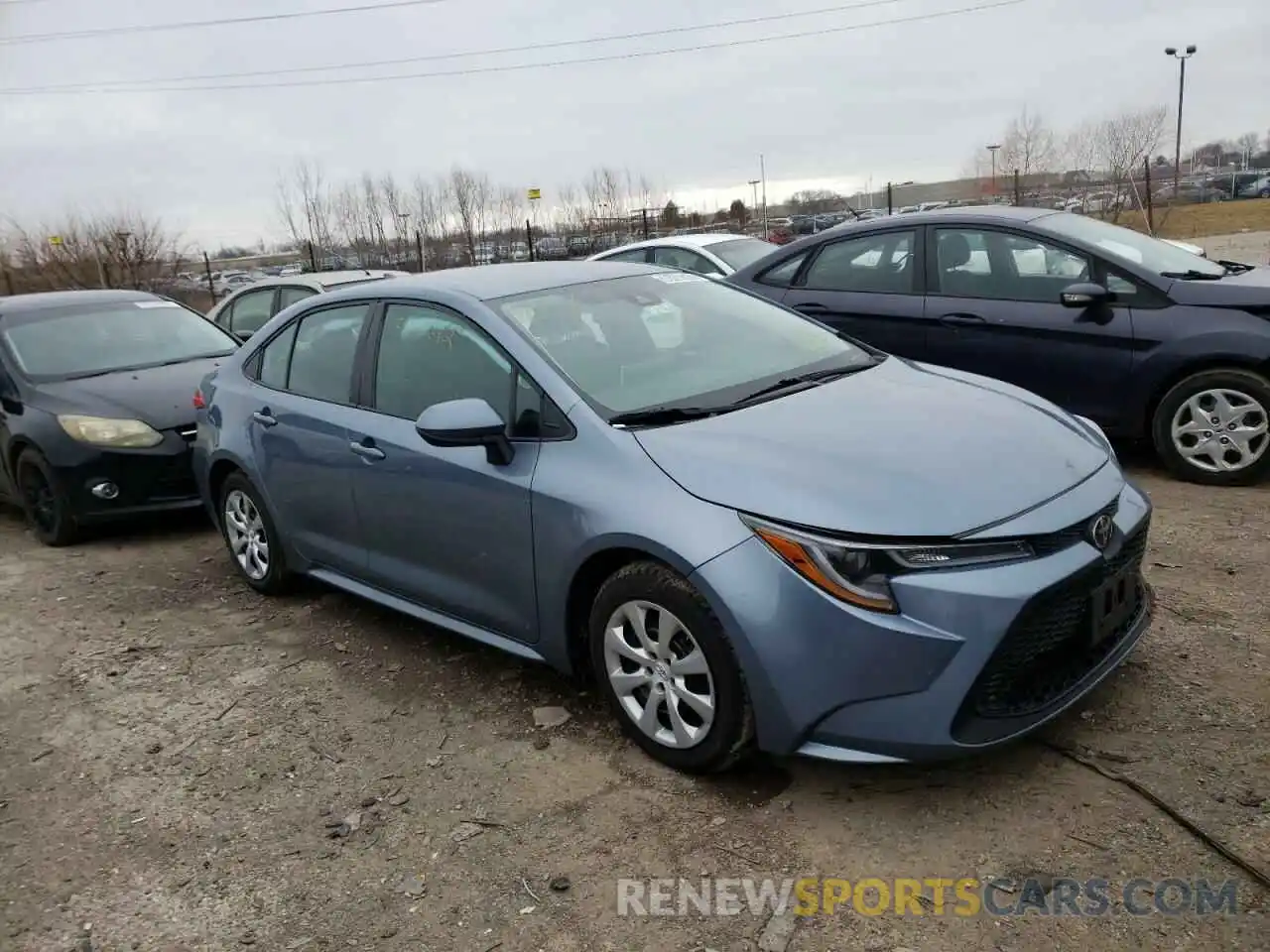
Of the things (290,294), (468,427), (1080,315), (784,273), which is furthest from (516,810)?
(290,294)

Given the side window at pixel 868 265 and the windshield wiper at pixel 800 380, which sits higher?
the side window at pixel 868 265

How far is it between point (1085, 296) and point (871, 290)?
136cm

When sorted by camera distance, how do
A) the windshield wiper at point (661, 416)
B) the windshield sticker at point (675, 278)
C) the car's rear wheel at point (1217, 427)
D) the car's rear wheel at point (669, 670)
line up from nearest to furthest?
the car's rear wheel at point (669, 670) → the windshield wiper at point (661, 416) → the windshield sticker at point (675, 278) → the car's rear wheel at point (1217, 427)

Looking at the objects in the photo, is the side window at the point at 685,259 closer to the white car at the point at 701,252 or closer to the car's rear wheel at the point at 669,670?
the white car at the point at 701,252

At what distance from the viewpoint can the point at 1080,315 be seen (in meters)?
5.81

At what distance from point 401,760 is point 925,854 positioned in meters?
1.76

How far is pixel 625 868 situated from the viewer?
2.78 meters

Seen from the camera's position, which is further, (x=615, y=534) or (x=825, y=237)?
(x=825, y=237)

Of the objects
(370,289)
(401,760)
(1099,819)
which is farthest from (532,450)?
(1099,819)

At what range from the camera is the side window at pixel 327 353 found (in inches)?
172

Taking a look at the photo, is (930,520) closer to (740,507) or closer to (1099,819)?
(740,507)

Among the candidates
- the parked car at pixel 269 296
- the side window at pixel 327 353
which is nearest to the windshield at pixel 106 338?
the parked car at pixel 269 296

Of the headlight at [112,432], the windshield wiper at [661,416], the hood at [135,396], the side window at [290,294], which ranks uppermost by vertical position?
the side window at [290,294]

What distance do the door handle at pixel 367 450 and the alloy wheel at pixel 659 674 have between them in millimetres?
1344
